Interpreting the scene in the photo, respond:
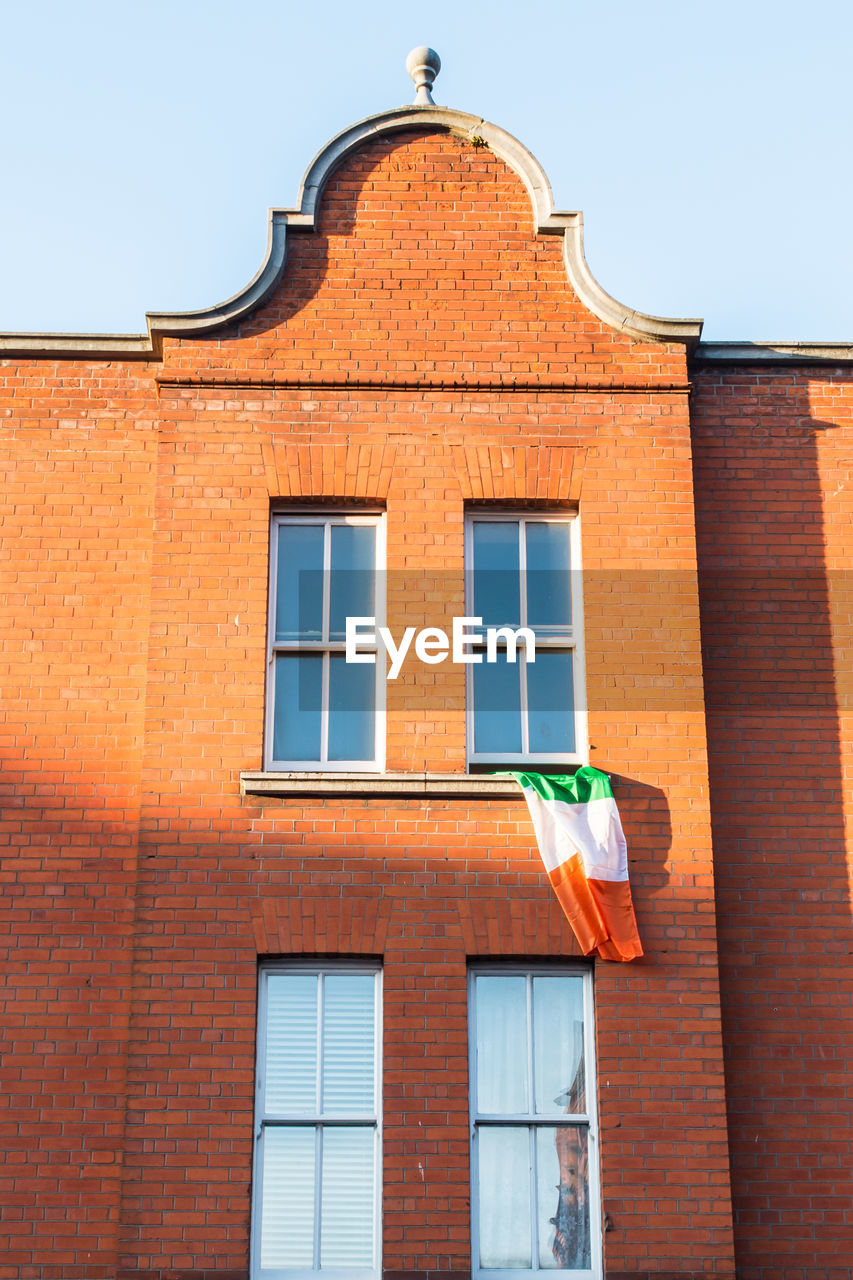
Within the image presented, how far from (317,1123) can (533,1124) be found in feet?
4.49

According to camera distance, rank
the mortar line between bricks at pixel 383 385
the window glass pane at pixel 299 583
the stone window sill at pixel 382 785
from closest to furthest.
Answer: the stone window sill at pixel 382 785, the window glass pane at pixel 299 583, the mortar line between bricks at pixel 383 385

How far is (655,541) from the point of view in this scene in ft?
37.6

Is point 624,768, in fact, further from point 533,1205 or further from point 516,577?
point 533,1205

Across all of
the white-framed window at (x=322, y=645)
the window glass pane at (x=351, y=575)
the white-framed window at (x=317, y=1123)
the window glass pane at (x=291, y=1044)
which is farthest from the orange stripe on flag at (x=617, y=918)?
the window glass pane at (x=351, y=575)

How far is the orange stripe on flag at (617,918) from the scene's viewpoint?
1034cm

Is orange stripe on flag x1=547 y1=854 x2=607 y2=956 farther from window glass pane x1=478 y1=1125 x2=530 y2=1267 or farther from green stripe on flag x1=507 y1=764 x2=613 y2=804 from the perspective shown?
window glass pane x1=478 y1=1125 x2=530 y2=1267

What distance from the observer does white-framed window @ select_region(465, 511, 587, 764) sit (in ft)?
36.7

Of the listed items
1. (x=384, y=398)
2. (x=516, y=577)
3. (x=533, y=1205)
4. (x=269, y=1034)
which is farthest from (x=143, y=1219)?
(x=384, y=398)

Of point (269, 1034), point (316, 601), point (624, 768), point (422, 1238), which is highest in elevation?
point (316, 601)

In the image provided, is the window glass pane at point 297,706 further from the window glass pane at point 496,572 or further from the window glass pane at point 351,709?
the window glass pane at point 496,572

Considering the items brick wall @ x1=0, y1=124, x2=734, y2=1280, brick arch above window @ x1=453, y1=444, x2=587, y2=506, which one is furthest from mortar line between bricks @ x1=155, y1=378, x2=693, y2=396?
brick arch above window @ x1=453, y1=444, x2=587, y2=506

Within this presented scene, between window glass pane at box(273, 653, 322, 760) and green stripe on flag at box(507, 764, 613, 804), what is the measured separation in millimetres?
1423

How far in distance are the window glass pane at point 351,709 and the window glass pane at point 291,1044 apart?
5.11ft

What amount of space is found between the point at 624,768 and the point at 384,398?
3.19m
